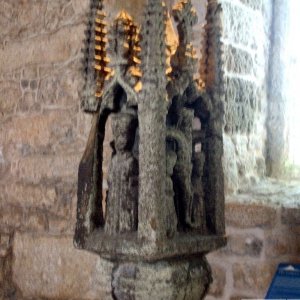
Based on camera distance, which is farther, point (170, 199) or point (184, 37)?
point (184, 37)

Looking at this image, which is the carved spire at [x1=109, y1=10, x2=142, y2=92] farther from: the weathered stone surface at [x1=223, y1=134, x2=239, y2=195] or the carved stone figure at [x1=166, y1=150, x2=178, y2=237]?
the weathered stone surface at [x1=223, y1=134, x2=239, y2=195]

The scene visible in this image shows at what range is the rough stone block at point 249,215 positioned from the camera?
2.68 meters

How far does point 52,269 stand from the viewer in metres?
3.24

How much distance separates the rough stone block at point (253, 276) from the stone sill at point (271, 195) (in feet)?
0.95

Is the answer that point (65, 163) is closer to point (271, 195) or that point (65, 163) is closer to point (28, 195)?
point (28, 195)

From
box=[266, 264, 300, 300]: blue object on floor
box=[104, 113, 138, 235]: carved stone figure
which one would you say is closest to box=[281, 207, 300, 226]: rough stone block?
box=[266, 264, 300, 300]: blue object on floor

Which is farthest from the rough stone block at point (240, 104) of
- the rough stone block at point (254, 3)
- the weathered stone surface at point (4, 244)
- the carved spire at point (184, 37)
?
the weathered stone surface at point (4, 244)

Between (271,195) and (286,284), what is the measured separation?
95cm

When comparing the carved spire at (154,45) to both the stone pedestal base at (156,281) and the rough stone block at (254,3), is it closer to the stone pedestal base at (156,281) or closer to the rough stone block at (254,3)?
the stone pedestal base at (156,281)

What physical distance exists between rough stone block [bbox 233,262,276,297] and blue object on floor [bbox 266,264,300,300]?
0.65 metres

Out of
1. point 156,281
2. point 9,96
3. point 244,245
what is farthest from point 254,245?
point 9,96

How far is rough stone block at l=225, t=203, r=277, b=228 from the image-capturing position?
8.80 ft

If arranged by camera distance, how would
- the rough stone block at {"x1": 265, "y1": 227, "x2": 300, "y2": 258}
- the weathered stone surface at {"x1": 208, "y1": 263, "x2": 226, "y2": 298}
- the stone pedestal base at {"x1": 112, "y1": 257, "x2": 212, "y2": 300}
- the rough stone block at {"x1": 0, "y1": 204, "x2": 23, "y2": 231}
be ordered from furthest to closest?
the rough stone block at {"x1": 0, "y1": 204, "x2": 23, "y2": 231} < the weathered stone surface at {"x1": 208, "y1": 263, "x2": 226, "y2": 298} < the rough stone block at {"x1": 265, "y1": 227, "x2": 300, "y2": 258} < the stone pedestal base at {"x1": 112, "y1": 257, "x2": 212, "y2": 300}

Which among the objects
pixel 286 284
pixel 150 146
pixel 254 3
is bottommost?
pixel 286 284
